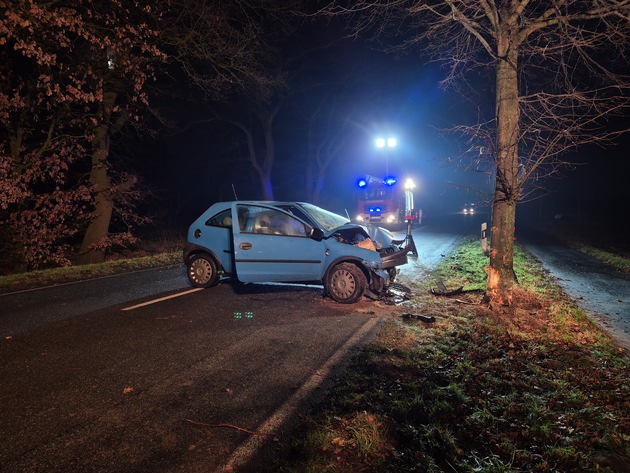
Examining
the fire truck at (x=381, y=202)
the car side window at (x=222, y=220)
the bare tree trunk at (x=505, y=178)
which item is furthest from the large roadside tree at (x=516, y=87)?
the fire truck at (x=381, y=202)

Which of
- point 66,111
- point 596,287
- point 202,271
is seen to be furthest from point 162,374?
point 66,111

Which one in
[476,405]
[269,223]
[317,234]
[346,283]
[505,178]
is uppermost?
[505,178]

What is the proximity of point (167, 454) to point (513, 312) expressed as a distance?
551 centimetres

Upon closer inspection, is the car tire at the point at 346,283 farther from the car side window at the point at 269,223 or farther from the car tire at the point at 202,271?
the car tire at the point at 202,271

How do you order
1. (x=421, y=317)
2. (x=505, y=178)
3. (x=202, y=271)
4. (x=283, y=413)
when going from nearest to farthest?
1. (x=283, y=413)
2. (x=421, y=317)
3. (x=505, y=178)
4. (x=202, y=271)

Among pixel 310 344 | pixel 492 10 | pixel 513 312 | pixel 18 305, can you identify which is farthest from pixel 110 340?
pixel 492 10

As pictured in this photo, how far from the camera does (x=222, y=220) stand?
26.6 ft

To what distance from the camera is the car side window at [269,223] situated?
727 centimetres

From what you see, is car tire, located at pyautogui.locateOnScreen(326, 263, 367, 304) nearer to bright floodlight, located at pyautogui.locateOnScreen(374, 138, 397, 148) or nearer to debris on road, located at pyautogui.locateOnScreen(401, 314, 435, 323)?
debris on road, located at pyautogui.locateOnScreen(401, 314, 435, 323)

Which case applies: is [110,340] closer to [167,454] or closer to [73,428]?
[73,428]

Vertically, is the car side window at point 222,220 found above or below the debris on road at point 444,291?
above

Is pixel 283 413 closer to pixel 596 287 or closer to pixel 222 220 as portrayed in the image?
pixel 222 220

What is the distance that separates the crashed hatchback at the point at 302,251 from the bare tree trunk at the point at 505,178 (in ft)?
5.56

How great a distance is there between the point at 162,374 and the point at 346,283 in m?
3.72
